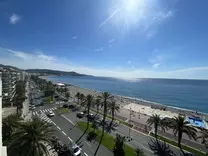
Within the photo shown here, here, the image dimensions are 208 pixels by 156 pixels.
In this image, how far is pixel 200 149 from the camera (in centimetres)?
3103

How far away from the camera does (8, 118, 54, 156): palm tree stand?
48.8ft

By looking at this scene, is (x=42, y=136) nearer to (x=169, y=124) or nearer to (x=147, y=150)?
(x=147, y=150)

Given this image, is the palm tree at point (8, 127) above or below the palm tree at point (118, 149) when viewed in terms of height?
above

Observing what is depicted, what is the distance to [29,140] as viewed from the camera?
1539 centimetres

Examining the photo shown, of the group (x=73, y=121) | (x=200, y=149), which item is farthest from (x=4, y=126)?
(x=200, y=149)

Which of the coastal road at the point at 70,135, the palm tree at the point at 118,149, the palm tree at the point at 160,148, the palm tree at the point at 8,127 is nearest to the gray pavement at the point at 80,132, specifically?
the coastal road at the point at 70,135

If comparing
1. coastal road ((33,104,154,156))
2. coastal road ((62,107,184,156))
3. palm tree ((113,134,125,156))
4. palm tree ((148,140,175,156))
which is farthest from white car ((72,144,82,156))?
palm tree ((148,140,175,156))

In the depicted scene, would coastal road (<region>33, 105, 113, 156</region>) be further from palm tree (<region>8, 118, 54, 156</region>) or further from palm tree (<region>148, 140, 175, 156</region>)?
palm tree (<region>8, 118, 54, 156</region>)

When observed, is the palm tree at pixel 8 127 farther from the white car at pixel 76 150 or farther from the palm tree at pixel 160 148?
the palm tree at pixel 160 148

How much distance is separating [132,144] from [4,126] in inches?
968

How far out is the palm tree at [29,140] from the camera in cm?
1488

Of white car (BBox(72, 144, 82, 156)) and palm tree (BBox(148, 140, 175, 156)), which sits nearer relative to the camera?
white car (BBox(72, 144, 82, 156))

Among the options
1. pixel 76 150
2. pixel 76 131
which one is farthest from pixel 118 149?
pixel 76 131

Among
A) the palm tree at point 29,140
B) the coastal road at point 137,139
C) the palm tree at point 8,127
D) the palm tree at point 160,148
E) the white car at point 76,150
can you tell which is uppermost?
the palm tree at point 29,140
